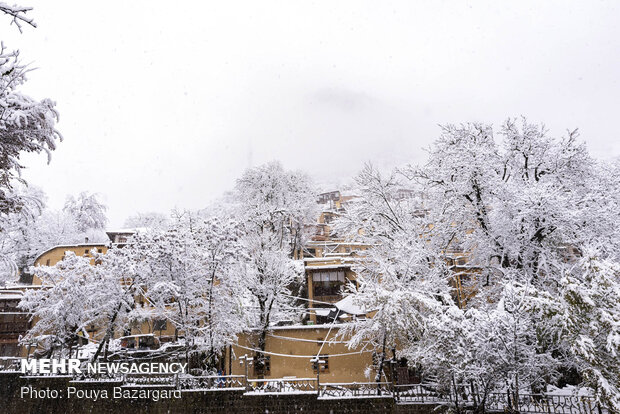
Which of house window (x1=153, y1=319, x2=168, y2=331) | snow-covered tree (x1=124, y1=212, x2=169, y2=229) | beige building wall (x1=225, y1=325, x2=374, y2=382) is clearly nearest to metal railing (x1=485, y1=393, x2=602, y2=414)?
beige building wall (x1=225, y1=325, x2=374, y2=382)

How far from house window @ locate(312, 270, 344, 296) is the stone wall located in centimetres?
1325

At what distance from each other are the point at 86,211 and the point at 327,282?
1533 inches

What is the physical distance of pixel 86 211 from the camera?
50938 mm

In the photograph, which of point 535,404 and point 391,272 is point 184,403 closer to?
point 391,272

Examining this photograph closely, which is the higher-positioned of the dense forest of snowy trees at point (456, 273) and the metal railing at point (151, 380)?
the dense forest of snowy trees at point (456, 273)

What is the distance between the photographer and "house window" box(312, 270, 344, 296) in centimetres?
2841

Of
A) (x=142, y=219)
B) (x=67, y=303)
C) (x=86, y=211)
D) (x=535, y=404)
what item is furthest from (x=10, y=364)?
(x=142, y=219)

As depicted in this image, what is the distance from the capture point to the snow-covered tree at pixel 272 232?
80.1ft

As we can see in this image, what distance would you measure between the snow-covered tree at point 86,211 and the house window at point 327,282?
121 feet

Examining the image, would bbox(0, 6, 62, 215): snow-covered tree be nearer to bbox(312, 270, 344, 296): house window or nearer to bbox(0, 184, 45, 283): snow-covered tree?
bbox(0, 184, 45, 283): snow-covered tree

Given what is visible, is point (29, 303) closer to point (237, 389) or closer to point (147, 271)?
point (147, 271)

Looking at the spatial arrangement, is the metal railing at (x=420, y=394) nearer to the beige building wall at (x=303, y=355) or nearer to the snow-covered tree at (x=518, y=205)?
the snow-covered tree at (x=518, y=205)

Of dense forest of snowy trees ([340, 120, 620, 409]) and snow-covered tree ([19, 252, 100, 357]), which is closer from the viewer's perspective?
dense forest of snowy trees ([340, 120, 620, 409])

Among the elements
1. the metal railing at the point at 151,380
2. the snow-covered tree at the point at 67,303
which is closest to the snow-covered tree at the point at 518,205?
the metal railing at the point at 151,380
